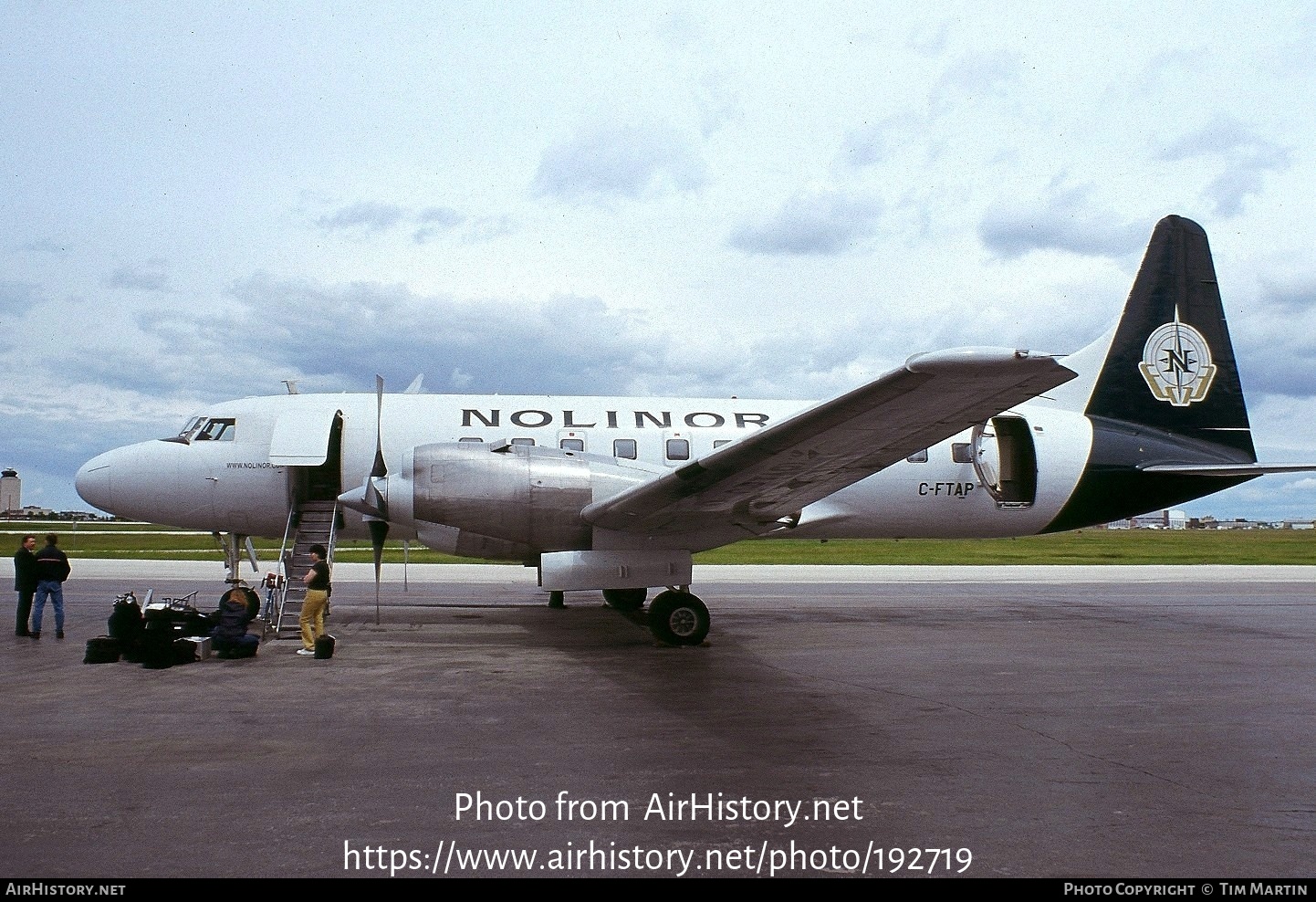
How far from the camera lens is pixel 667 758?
643cm

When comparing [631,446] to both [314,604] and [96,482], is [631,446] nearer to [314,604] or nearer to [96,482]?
[314,604]

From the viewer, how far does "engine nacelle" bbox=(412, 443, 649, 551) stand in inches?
446

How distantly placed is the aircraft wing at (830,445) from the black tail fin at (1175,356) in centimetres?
844

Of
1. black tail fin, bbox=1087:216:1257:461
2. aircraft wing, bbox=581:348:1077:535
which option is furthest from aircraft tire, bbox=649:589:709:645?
black tail fin, bbox=1087:216:1257:461

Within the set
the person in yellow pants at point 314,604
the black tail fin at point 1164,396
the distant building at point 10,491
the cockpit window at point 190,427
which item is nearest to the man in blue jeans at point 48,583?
the cockpit window at point 190,427

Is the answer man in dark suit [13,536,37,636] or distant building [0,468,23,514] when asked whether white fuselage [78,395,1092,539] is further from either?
distant building [0,468,23,514]

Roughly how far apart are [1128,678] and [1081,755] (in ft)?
13.5

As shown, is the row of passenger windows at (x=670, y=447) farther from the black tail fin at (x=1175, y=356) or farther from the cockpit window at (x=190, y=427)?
the cockpit window at (x=190, y=427)

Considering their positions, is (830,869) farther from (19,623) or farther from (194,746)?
(19,623)

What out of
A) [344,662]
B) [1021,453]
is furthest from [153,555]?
[1021,453]

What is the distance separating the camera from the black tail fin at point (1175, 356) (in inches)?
662

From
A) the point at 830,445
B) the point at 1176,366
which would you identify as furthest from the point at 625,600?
the point at 1176,366

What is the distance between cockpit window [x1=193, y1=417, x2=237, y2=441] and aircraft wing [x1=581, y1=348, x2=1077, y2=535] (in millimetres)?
6874
